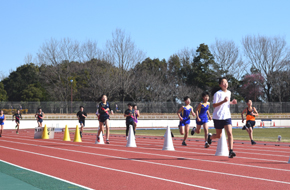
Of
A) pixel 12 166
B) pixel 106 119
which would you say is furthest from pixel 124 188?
pixel 106 119

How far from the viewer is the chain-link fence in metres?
47.4

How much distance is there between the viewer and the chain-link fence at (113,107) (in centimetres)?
4741

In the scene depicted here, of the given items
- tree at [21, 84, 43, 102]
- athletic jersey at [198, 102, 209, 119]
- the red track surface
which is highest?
tree at [21, 84, 43, 102]

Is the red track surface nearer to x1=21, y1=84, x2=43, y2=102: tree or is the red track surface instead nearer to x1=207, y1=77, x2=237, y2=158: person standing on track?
x1=207, y1=77, x2=237, y2=158: person standing on track

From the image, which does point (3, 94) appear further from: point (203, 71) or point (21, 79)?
Result: point (203, 71)

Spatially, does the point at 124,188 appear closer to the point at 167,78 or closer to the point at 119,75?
the point at 119,75

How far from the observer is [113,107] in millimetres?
53750

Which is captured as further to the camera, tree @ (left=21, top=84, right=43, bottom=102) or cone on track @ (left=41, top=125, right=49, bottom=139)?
tree @ (left=21, top=84, right=43, bottom=102)

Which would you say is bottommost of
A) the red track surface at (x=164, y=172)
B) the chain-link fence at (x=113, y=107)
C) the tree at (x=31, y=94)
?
the red track surface at (x=164, y=172)

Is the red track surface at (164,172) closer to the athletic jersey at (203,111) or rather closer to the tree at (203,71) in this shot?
the athletic jersey at (203,111)

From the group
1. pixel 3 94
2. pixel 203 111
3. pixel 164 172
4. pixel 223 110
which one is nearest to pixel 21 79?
pixel 3 94

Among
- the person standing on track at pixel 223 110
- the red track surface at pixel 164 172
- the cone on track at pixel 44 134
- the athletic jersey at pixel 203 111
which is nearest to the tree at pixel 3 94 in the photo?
the cone on track at pixel 44 134

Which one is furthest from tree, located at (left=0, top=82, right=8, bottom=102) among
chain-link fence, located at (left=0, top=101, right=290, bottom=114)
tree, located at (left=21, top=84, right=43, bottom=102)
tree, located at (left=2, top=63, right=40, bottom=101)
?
chain-link fence, located at (left=0, top=101, right=290, bottom=114)

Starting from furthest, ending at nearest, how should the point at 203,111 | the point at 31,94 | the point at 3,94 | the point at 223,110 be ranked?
the point at 3,94 < the point at 31,94 < the point at 203,111 < the point at 223,110
